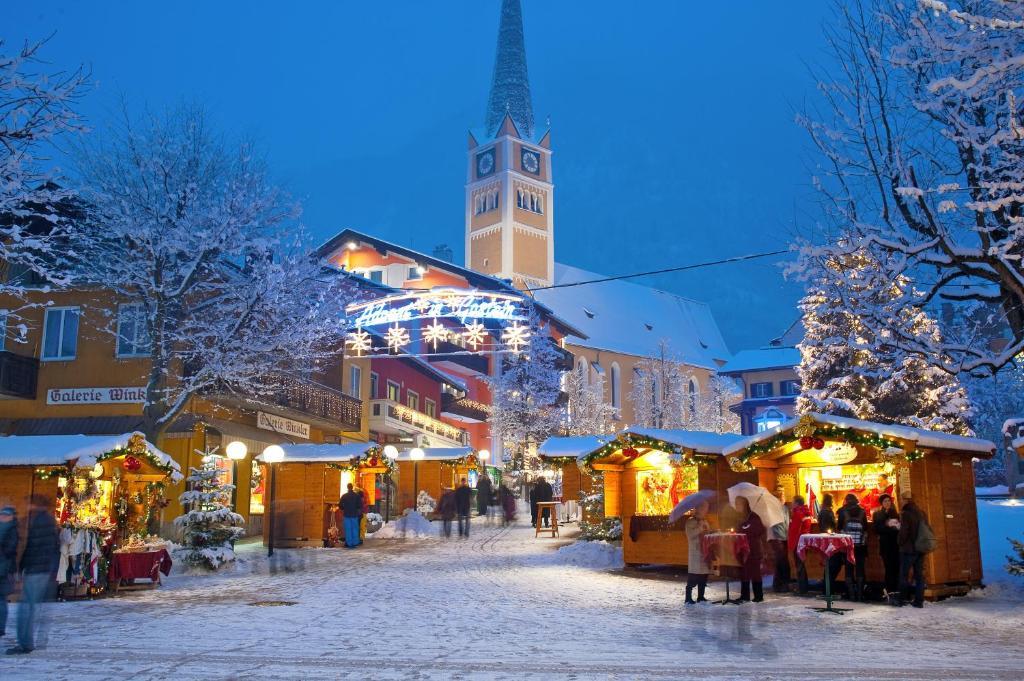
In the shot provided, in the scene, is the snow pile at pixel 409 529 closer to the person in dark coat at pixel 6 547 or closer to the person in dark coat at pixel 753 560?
the person in dark coat at pixel 753 560

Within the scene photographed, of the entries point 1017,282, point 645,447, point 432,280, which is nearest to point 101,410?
point 645,447

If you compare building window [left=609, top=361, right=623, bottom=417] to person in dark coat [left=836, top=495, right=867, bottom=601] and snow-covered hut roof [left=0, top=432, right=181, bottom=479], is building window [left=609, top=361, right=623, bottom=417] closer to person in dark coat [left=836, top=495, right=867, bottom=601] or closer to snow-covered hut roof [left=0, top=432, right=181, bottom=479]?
person in dark coat [left=836, top=495, right=867, bottom=601]

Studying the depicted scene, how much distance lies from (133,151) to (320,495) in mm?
10510

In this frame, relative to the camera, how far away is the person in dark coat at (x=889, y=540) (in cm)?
1395

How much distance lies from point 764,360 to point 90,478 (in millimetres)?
61744

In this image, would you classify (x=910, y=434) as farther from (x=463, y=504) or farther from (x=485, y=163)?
(x=485, y=163)

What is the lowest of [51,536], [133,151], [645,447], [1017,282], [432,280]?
[51,536]

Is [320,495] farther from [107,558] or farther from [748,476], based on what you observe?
[748,476]

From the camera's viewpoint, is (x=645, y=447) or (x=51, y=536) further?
(x=645, y=447)

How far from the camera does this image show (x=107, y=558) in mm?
15609

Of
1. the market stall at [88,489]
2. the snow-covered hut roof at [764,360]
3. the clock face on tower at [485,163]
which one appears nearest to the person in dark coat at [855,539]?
the market stall at [88,489]

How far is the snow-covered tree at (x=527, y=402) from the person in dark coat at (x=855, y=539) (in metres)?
32.5

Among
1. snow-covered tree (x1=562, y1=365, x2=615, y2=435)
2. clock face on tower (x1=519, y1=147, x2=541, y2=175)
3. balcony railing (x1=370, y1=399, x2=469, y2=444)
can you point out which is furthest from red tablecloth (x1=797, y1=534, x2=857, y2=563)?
clock face on tower (x1=519, y1=147, x2=541, y2=175)

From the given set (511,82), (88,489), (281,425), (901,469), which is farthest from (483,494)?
(511,82)
